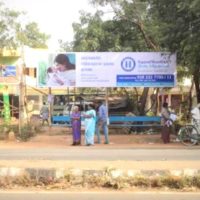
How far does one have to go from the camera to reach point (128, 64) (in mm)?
25344

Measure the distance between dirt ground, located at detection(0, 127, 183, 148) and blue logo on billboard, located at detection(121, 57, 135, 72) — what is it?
2.95 m

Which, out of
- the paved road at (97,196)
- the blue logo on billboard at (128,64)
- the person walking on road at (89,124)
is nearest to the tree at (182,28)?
the blue logo on billboard at (128,64)

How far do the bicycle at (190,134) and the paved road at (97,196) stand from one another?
12591mm

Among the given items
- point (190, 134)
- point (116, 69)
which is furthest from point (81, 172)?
point (116, 69)

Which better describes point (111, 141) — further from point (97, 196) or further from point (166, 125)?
point (97, 196)

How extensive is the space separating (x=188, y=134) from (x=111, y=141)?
3.52 metres

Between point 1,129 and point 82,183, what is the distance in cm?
1540

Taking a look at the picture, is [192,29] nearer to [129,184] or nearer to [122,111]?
[122,111]

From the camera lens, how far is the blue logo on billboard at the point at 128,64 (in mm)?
25328

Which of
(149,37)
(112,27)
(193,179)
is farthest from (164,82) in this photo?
(193,179)

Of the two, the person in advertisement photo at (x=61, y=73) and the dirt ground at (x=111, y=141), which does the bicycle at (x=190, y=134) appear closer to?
the dirt ground at (x=111, y=141)

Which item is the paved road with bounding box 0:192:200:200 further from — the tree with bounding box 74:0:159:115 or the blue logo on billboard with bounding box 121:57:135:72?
the tree with bounding box 74:0:159:115

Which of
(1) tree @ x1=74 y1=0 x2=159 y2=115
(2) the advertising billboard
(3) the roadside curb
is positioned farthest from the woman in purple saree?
(3) the roadside curb

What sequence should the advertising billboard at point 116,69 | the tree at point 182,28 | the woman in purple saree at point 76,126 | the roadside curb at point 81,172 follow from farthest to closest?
1. the advertising billboard at point 116,69
2. the woman in purple saree at point 76,126
3. the tree at point 182,28
4. the roadside curb at point 81,172
